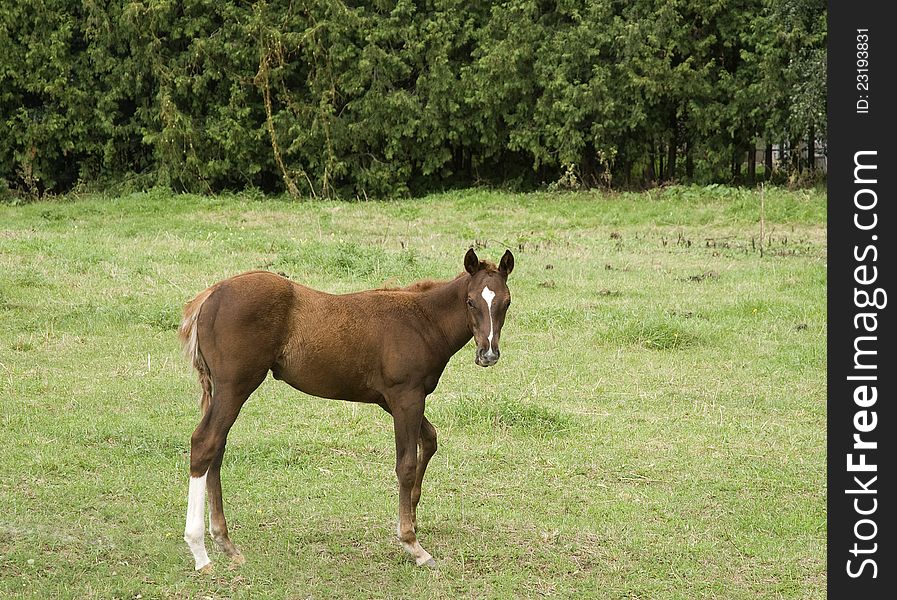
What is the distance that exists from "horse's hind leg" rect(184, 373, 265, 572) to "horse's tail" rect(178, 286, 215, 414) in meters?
0.18

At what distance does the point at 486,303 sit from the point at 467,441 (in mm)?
2636

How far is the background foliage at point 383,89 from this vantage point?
2097 cm

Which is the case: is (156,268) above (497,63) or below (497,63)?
below

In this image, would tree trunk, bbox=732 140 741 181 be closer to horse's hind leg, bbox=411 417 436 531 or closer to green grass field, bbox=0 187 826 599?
green grass field, bbox=0 187 826 599

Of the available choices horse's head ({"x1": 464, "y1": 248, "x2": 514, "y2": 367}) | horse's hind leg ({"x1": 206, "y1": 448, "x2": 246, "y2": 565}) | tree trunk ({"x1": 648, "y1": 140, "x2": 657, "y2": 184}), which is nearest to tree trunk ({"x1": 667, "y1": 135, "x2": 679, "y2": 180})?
tree trunk ({"x1": 648, "y1": 140, "x2": 657, "y2": 184})

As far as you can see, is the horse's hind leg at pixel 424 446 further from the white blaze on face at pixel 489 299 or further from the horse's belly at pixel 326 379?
the white blaze on face at pixel 489 299

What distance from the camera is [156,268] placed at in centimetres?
1330

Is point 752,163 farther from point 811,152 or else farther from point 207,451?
point 207,451

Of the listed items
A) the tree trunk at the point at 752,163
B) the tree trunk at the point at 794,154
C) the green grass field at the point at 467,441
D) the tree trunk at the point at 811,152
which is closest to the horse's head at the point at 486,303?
the green grass field at the point at 467,441

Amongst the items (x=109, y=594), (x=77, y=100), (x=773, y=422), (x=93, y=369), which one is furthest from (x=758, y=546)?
(x=77, y=100)

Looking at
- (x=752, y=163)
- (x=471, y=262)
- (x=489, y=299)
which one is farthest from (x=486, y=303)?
(x=752, y=163)

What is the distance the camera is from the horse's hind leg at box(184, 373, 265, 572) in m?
5.30

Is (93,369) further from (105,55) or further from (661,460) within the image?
(105,55)
